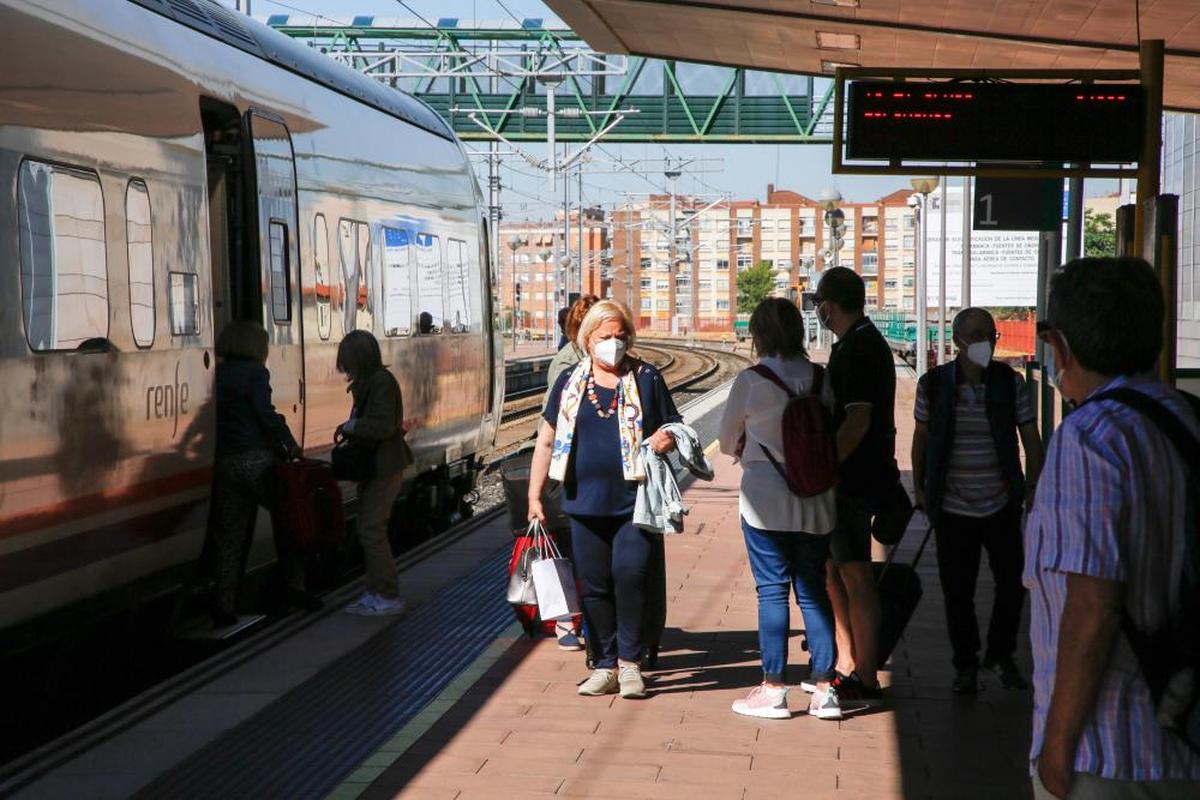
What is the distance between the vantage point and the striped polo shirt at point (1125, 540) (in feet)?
9.09

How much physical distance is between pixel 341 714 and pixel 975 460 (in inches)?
109

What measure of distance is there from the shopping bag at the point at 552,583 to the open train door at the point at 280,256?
2.44 m

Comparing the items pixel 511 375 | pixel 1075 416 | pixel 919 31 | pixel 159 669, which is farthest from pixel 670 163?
pixel 1075 416

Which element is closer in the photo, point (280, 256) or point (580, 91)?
point (280, 256)

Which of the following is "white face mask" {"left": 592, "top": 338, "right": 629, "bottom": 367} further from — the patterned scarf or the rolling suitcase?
the rolling suitcase

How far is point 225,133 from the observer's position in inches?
352

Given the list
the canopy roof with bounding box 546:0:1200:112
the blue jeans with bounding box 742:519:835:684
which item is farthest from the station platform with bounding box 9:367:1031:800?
the canopy roof with bounding box 546:0:1200:112

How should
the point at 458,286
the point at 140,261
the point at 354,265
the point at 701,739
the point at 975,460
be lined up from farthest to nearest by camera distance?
1. the point at 458,286
2. the point at 354,265
3. the point at 140,261
4. the point at 975,460
5. the point at 701,739

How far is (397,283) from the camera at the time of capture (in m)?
12.1

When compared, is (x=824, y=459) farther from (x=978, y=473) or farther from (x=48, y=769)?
→ (x=48, y=769)

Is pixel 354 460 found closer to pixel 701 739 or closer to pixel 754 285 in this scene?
pixel 701 739

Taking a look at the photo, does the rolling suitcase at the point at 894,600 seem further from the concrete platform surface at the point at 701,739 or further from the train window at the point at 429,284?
the train window at the point at 429,284

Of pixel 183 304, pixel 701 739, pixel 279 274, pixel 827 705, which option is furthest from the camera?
pixel 279 274

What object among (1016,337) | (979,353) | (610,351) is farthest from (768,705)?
(1016,337)
